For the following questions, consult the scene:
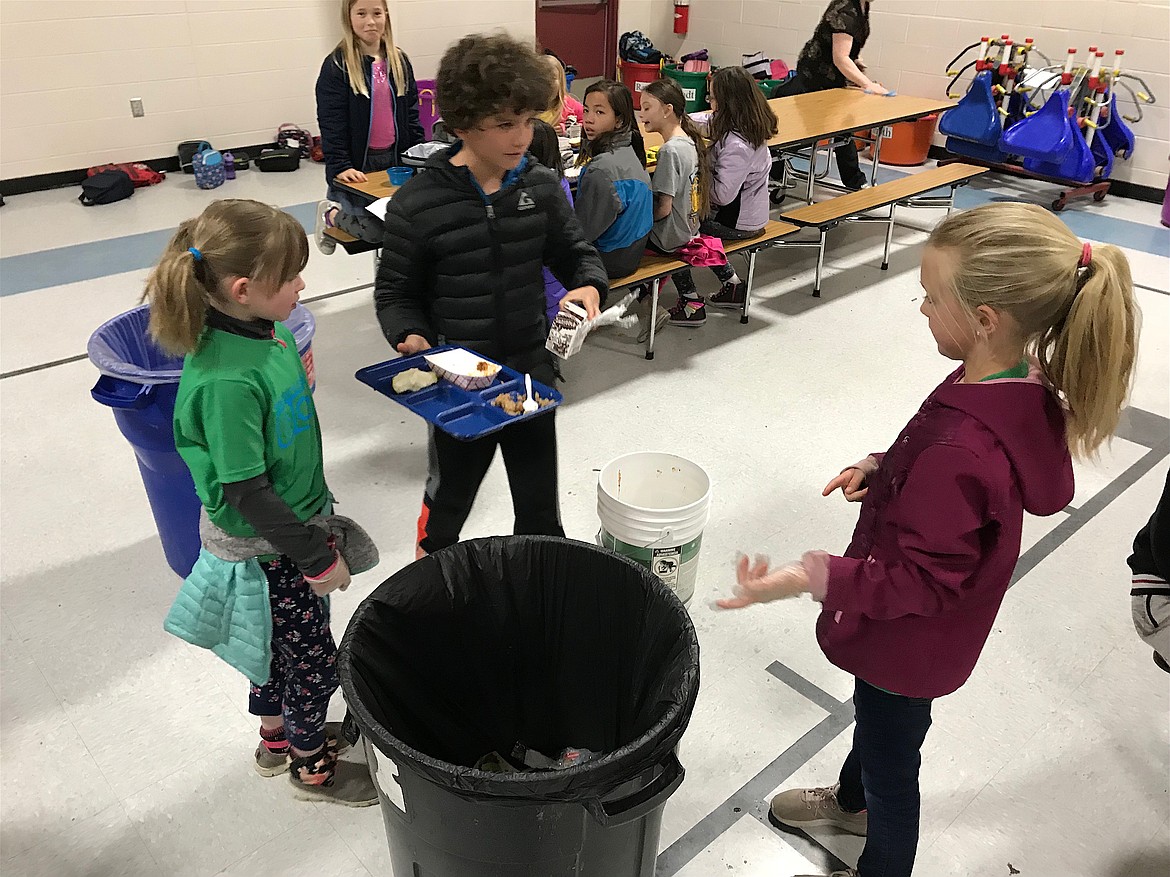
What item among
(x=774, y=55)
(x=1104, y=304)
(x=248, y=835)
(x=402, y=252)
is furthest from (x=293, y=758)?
(x=774, y=55)

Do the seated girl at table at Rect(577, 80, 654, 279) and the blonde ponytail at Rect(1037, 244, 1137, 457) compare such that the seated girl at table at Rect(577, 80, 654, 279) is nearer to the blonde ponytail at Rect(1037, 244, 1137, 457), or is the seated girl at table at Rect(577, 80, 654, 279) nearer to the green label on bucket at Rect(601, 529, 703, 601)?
the green label on bucket at Rect(601, 529, 703, 601)

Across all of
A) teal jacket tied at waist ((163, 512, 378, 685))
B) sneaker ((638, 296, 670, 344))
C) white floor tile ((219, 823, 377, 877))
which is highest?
teal jacket tied at waist ((163, 512, 378, 685))

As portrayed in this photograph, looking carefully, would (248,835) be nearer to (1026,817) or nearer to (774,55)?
(1026,817)

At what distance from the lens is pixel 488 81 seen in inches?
Answer: 71.1

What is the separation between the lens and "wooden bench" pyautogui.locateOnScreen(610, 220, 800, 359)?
382 centimetres

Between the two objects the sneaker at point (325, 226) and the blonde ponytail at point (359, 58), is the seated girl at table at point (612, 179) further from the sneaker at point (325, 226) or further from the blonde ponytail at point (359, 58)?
the sneaker at point (325, 226)

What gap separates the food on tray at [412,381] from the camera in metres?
2.19

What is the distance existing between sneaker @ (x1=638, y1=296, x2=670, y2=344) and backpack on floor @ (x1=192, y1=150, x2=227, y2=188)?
11.6 ft

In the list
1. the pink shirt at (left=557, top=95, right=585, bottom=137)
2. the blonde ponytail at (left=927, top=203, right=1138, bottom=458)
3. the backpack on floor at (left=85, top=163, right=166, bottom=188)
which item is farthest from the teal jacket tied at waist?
the backpack on floor at (left=85, top=163, right=166, bottom=188)

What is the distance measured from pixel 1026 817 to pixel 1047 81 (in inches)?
222

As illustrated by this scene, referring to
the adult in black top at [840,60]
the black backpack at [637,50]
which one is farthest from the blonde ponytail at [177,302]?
the black backpack at [637,50]

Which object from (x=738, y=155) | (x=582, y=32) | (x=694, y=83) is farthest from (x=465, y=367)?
(x=582, y=32)

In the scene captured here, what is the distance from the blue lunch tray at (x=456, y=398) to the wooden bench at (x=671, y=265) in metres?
1.55

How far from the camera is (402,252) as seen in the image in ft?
6.63
